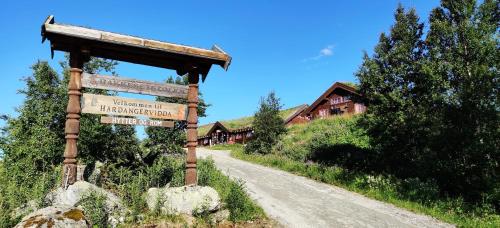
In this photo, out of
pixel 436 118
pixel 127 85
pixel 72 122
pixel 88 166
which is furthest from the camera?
pixel 436 118

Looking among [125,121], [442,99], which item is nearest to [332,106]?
[442,99]

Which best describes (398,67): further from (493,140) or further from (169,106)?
(169,106)

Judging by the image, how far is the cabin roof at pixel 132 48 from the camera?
10266 millimetres

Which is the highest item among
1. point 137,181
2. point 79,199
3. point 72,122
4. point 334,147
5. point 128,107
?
point 128,107

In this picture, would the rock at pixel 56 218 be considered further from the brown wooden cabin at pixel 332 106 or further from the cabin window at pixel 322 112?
the cabin window at pixel 322 112

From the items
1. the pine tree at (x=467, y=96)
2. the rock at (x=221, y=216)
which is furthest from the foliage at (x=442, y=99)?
the rock at (x=221, y=216)

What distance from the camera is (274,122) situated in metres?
36.7

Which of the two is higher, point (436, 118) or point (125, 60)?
point (125, 60)

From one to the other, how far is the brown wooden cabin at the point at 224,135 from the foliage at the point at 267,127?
814 inches

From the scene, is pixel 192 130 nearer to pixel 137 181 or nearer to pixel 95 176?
pixel 137 181

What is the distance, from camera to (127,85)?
11.2 m

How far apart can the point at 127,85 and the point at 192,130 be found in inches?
91.9

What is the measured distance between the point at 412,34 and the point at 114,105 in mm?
17411

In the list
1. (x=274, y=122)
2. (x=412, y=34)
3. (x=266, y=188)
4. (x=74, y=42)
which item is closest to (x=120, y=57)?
(x=74, y=42)
